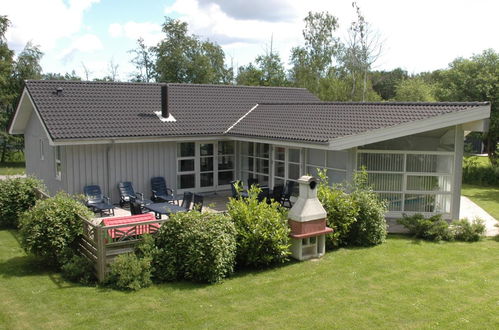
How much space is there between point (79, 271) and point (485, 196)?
18.1 metres

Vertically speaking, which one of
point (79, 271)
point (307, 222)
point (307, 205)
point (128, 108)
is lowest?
point (79, 271)

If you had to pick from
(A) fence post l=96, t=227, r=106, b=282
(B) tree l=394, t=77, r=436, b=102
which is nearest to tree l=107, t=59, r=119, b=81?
(B) tree l=394, t=77, r=436, b=102

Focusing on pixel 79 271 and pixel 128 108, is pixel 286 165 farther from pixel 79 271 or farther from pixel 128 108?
pixel 79 271

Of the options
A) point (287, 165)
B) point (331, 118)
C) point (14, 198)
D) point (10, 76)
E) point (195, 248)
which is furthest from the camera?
point (10, 76)

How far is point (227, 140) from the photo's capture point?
18.5m

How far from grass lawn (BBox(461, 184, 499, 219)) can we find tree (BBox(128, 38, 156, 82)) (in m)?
41.4

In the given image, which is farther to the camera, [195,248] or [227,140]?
[227,140]

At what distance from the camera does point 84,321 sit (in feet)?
24.6

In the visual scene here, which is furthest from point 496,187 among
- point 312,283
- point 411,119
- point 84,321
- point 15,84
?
point 15,84

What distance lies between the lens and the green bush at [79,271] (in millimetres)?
9375

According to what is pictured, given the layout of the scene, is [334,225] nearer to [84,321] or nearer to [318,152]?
[318,152]

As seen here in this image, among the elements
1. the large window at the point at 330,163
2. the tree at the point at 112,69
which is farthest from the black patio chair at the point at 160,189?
the tree at the point at 112,69

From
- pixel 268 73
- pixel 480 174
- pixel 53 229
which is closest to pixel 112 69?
pixel 268 73

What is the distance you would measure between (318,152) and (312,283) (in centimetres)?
654
